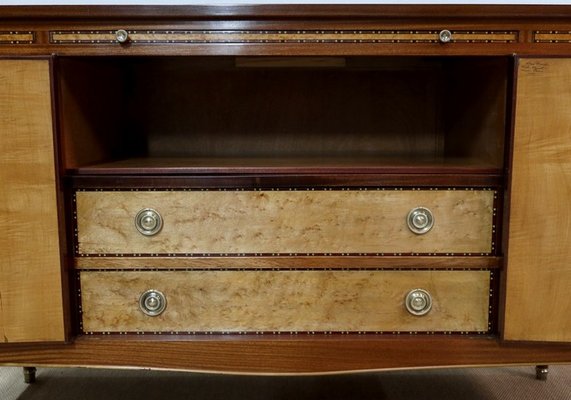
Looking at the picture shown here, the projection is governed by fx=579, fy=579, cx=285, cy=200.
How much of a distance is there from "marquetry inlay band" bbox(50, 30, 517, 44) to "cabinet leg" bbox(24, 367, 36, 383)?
684 millimetres

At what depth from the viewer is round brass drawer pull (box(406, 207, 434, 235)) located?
2.85ft

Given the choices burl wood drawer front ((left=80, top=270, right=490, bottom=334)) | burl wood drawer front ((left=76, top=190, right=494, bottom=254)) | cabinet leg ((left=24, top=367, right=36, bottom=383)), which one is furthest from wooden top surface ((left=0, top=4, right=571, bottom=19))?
cabinet leg ((left=24, top=367, right=36, bottom=383))

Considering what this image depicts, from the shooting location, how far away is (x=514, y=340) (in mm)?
875

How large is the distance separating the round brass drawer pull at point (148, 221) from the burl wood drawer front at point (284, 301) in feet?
0.22

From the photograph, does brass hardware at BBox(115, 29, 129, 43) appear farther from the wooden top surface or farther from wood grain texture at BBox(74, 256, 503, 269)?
wood grain texture at BBox(74, 256, 503, 269)

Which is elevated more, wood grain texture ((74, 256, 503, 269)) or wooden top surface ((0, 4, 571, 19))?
wooden top surface ((0, 4, 571, 19))

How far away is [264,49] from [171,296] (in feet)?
1.30

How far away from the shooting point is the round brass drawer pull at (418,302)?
0.88 metres

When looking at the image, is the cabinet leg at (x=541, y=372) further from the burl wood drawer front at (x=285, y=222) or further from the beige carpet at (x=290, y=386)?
the burl wood drawer front at (x=285, y=222)

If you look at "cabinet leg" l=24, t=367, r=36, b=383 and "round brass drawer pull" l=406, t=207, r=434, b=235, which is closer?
"round brass drawer pull" l=406, t=207, r=434, b=235

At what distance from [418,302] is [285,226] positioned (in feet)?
0.77

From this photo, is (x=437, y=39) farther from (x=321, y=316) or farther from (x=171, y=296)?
(x=171, y=296)

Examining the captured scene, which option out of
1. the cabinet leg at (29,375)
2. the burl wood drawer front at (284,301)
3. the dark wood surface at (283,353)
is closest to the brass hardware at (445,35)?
the burl wood drawer front at (284,301)

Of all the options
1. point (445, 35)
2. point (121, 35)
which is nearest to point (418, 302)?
point (445, 35)
